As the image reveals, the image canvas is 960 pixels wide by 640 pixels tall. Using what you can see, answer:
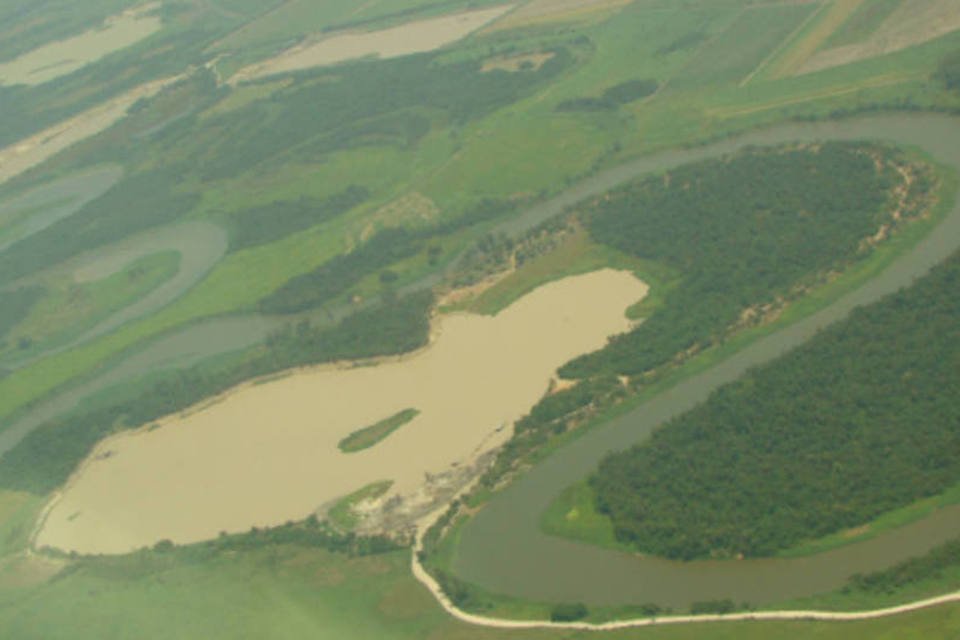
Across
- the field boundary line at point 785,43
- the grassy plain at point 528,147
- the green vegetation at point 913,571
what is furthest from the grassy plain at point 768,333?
the field boundary line at point 785,43

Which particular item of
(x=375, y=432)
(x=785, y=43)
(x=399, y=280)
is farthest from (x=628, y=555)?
(x=785, y=43)

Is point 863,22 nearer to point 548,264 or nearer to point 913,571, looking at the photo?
point 548,264

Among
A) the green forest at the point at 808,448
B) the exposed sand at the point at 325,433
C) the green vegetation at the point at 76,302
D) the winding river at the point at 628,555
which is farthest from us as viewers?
the green vegetation at the point at 76,302

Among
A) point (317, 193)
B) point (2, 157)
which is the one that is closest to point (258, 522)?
point (317, 193)

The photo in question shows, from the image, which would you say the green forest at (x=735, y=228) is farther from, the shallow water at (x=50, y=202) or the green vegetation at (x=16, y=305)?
the shallow water at (x=50, y=202)

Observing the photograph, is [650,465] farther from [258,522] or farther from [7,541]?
[7,541]

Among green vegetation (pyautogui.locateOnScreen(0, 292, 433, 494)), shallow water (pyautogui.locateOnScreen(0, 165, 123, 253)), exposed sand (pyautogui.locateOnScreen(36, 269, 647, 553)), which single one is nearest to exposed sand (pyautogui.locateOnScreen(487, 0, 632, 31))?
shallow water (pyautogui.locateOnScreen(0, 165, 123, 253))

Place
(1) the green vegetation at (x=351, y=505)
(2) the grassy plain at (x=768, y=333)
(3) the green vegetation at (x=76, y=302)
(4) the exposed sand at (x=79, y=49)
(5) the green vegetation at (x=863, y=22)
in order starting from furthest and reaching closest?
1. (4) the exposed sand at (x=79, y=49)
2. (5) the green vegetation at (x=863, y=22)
3. (3) the green vegetation at (x=76, y=302)
4. (1) the green vegetation at (x=351, y=505)
5. (2) the grassy plain at (x=768, y=333)
